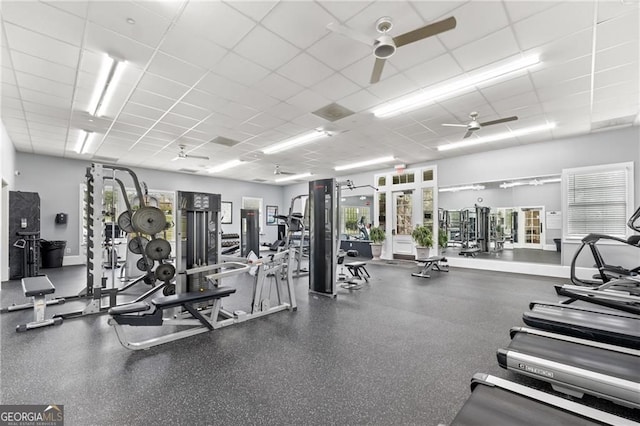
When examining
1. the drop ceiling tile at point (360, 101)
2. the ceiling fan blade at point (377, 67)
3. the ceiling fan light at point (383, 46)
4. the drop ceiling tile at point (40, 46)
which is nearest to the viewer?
the ceiling fan light at point (383, 46)

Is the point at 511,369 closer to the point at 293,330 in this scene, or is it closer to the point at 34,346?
the point at 293,330

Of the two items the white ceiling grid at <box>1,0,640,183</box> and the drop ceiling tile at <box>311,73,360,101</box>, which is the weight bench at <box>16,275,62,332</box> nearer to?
the white ceiling grid at <box>1,0,640,183</box>

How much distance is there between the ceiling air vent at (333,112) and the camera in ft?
15.7

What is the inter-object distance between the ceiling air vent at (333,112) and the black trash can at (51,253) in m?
8.13

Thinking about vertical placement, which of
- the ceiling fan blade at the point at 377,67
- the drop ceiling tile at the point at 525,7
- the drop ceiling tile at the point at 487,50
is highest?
the drop ceiling tile at the point at 525,7

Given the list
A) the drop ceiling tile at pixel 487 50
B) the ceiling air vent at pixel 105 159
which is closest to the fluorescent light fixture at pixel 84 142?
the ceiling air vent at pixel 105 159

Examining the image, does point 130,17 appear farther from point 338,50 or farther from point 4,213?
point 4,213

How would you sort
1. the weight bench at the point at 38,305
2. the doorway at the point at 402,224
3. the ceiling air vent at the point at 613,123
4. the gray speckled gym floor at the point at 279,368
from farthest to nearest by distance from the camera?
the doorway at the point at 402,224 → the ceiling air vent at the point at 613,123 → the weight bench at the point at 38,305 → the gray speckled gym floor at the point at 279,368

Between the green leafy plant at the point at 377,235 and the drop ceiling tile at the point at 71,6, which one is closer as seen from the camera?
the drop ceiling tile at the point at 71,6

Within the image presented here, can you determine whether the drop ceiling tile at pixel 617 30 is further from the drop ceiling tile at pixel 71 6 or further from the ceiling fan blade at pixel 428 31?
the drop ceiling tile at pixel 71 6

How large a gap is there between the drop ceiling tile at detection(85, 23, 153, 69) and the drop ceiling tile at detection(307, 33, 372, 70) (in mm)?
1962

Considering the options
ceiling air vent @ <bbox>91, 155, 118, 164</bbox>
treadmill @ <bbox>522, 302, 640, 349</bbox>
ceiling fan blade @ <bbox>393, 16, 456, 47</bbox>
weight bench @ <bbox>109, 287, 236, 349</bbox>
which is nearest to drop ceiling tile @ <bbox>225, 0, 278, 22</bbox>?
ceiling fan blade @ <bbox>393, 16, 456, 47</bbox>

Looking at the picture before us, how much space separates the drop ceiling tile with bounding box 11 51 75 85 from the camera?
3338 mm

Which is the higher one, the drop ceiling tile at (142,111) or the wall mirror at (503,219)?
the drop ceiling tile at (142,111)
